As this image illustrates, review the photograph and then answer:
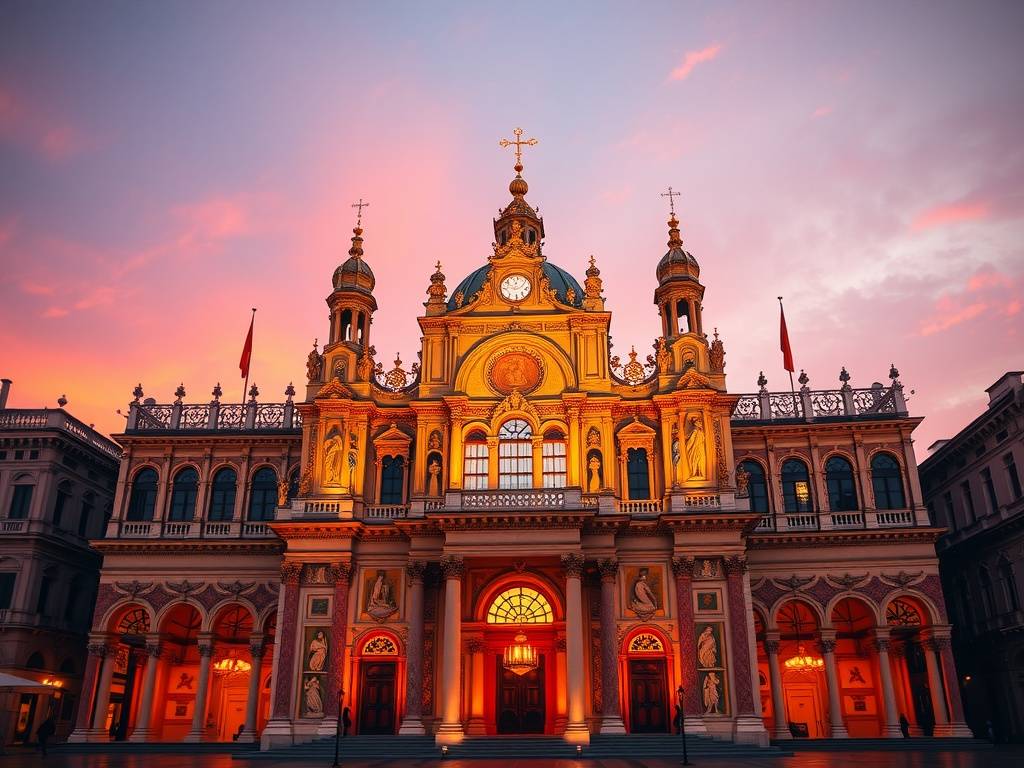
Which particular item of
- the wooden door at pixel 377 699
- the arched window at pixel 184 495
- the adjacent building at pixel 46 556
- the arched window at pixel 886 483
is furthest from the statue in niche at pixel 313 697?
the arched window at pixel 886 483

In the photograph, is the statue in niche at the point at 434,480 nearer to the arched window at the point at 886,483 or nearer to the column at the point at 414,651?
the column at the point at 414,651

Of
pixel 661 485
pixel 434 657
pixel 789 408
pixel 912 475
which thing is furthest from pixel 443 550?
pixel 912 475

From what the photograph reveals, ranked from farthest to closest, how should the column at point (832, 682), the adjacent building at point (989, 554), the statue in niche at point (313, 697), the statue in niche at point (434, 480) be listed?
the adjacent building at point (989, 554)
the statue in niche at point (434, 480)
the column at point (832, 682)
the statue in niche at point (313, 697)

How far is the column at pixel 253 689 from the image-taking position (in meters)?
38.3

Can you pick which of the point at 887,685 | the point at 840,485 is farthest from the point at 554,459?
the point at 887,685

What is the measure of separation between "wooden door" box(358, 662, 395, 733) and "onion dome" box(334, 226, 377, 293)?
62.6 ft

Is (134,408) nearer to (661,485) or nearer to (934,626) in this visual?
(661,485)

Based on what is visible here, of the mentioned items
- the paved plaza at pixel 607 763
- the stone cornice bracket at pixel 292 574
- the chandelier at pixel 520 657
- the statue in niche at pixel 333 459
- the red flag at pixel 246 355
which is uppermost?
the red flag at pixel 246 355

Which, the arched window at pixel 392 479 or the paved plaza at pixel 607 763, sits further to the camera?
the arched window at pixel 392 479

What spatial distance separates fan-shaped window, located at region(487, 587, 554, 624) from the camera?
39.0 m

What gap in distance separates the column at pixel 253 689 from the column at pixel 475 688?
1002 centimetres

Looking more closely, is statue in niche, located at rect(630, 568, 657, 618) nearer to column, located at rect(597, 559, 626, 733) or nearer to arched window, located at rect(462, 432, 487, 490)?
column, located at rect(597, 559, 626, 733)

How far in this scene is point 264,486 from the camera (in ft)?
147

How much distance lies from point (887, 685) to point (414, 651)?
71.9 feet
